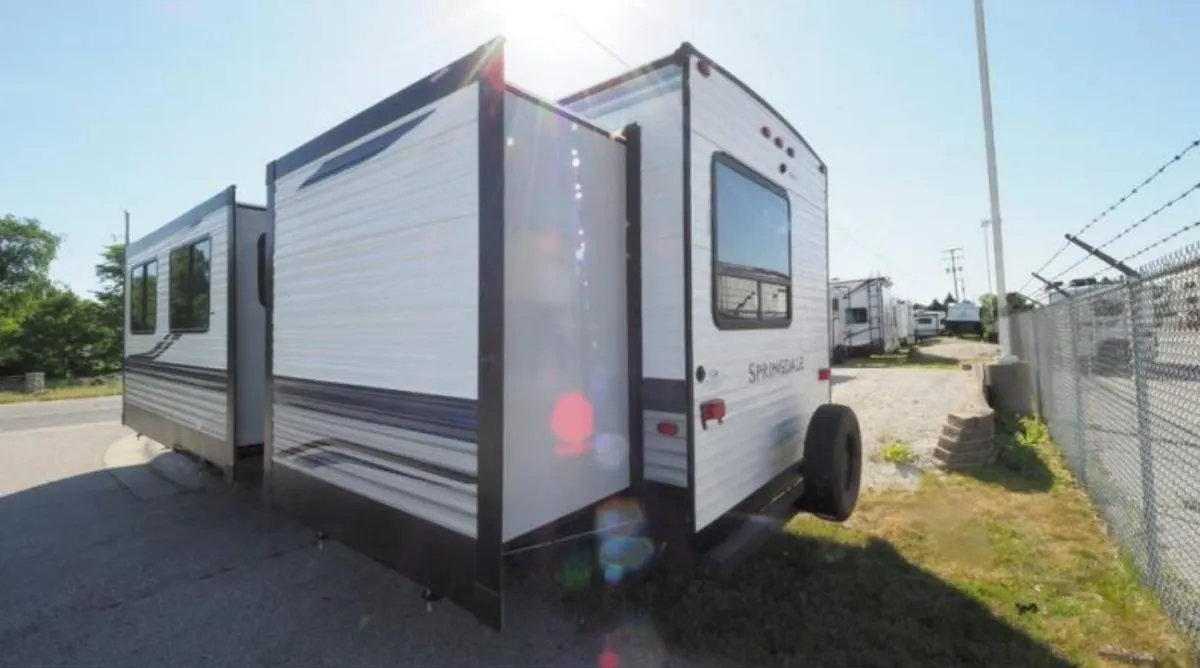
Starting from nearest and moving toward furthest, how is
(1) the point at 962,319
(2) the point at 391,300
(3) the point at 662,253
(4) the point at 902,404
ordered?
(2) the point at 391,300 < (3) the point at 662,253 < (4) the point at 902,404 < (1) the point at 962,319

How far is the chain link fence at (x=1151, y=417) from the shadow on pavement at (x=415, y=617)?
112 centimetres

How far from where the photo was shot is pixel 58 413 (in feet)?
43.3

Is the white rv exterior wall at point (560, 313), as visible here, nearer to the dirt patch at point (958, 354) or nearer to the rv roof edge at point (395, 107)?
the rv roof edge at point (395, 107)

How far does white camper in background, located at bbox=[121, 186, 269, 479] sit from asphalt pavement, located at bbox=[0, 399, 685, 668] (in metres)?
0.67

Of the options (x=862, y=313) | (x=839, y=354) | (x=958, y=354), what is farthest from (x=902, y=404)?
(x=958, y=354)

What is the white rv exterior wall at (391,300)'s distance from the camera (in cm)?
260

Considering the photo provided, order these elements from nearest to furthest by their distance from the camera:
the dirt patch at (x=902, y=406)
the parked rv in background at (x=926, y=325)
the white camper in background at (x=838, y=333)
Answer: the dirt patch at (x=902, y=406) < the white camper in background at (x=838, y=333) < the parked rv in background at (x=926, y=325)

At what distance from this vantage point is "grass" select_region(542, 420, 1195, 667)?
2871 mm

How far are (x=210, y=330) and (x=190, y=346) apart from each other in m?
0.64

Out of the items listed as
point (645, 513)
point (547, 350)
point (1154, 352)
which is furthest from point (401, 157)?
point (1154, 352)

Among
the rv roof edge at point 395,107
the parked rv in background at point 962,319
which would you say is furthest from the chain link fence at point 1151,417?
the parked rv in background at point 962,319

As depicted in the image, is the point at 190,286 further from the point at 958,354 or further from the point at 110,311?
the point at 110,311

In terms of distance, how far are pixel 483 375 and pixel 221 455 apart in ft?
12.1

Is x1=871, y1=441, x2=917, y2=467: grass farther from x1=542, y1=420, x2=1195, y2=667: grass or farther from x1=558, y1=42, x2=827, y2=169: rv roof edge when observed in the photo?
x1=558, y1=42, x2=827, y2=169: rv roof edge
